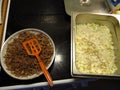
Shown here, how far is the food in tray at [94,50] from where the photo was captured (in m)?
0.78

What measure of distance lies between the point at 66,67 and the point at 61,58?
5 centimetres

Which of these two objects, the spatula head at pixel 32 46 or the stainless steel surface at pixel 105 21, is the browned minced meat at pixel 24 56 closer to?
the spatula head at pixel 32 46

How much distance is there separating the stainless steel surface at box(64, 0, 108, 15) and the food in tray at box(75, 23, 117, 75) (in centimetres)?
12

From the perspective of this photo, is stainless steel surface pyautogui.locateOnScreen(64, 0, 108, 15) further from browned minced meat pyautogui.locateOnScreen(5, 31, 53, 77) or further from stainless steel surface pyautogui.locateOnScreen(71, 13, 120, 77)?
browned minced meat pyautogui.locateOnScreen(5, 31, 53, 77)

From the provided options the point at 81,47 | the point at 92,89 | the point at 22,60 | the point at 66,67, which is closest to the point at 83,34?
the point at 81,47

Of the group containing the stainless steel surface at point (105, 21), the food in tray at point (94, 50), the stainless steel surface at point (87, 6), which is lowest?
the food in tray at point (94, 50)

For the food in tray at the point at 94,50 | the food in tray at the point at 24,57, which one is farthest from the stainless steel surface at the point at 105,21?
the food in tray at the point at 24,57

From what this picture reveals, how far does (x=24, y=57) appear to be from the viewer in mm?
761

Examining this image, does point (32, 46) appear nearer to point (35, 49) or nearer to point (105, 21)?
point (35, 49)

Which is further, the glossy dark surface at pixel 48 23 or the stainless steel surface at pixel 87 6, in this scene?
the stainless steel surface at pixel 87 6

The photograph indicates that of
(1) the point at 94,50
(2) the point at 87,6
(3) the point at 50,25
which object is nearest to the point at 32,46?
(3) the point at 50,25

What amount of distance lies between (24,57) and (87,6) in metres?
0.48

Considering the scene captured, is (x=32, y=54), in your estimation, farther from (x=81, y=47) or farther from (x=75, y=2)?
(x=75, y=2)

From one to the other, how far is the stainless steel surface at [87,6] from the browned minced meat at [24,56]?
0.27 meters
